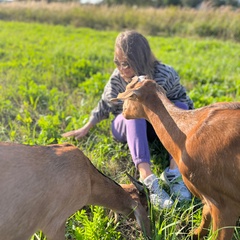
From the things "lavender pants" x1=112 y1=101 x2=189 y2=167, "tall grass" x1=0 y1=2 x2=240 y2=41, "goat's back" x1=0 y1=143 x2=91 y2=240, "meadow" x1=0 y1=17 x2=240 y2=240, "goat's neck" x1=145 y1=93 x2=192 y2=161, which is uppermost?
"goat's neck" x1=145 y1=93 x2=192 y2=161

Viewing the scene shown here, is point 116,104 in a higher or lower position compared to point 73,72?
higher

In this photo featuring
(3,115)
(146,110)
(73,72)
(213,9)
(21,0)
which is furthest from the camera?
(21,0)

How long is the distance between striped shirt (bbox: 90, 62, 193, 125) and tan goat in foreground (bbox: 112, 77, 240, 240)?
951 millimetres

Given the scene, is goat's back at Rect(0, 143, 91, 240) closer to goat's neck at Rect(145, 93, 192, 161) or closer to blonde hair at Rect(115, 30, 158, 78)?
goat's neck at Rect(145, 93, 192, 161)

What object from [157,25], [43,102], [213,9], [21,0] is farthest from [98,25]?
[43,102]

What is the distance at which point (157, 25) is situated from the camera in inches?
637

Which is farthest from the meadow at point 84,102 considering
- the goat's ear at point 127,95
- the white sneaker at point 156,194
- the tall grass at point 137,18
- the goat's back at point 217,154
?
the tall grass at point 137,18

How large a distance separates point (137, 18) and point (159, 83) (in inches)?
553

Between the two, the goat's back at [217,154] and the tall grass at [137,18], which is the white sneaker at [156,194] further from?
the tall grass at [137,18]

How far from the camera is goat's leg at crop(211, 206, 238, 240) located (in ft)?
7.79

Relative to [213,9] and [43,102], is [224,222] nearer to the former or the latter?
[43,102]

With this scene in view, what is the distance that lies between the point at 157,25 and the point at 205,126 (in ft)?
47.1

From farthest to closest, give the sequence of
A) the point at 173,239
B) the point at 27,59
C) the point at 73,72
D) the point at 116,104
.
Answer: the point at 27,59 < the point at 73,72 < the point at 116,104 < the point at 173,239

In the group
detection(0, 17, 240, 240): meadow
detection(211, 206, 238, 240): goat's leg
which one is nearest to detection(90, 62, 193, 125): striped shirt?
detection(0, 17, 240, 240): meadow
